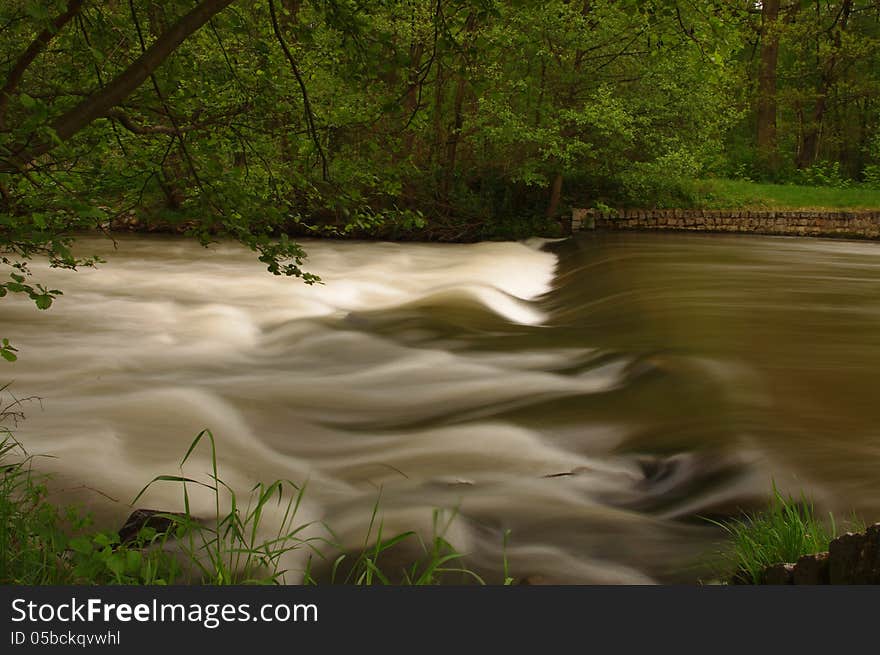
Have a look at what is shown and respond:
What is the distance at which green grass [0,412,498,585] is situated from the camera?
2777 millimetres

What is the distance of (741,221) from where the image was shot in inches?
728

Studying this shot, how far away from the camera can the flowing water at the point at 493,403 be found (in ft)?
13.6

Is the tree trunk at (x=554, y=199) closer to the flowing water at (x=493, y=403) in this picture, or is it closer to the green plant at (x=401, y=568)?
the flowing water at (x=493, y=403)

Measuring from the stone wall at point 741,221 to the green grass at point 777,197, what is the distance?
0.56 meters

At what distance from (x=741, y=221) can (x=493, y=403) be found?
14048 millimetres

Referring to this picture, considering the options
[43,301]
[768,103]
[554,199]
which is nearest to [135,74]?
[43,301]

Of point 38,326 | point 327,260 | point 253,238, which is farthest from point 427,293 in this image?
point 253,238

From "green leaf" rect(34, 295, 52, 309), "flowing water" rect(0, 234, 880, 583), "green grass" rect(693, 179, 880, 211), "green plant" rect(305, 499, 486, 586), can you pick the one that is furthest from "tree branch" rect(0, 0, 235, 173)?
"green grass" rect(693, 179, 880, 211)

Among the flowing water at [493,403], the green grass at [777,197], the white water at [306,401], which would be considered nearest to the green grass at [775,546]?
the flowing water at [493,403]

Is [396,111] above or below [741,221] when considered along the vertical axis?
above

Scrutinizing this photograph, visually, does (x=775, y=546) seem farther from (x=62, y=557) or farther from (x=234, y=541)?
(x=62, y=557)

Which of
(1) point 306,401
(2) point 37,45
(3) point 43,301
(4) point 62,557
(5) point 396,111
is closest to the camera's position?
(4) point 62,557

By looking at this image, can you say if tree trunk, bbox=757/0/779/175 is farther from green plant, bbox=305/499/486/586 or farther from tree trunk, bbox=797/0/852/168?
green plant, bbox=305/499/486/586

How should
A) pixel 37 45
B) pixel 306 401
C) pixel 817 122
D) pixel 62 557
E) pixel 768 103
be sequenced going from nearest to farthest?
Answer: 1. pixel 62 557
2. pixel 37 45
3. pixel 306 401
4. pixel 817 122
5. pixel 768 103
